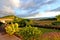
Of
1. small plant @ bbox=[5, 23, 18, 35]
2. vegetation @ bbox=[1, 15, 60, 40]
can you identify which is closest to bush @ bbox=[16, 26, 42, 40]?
vegetation @ bbox=[1, 15, 60, 40]

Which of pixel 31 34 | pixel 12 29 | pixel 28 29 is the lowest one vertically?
pixel 12 29

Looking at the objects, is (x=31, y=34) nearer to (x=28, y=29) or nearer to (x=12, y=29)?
(x=28, y=29)

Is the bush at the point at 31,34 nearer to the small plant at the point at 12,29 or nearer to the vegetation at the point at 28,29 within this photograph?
the vegetation at the point at 28,29

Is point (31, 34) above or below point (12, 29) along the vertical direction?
above

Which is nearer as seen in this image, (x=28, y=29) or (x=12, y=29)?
(x=28, y=29)

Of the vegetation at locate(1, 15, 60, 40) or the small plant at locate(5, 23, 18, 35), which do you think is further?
the small plant at locate(5, 23, 18, 35)

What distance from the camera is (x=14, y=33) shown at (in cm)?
1522

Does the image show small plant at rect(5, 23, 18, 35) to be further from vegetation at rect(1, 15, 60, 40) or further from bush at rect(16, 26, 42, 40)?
bush at rect(16, 26, 42, 40)

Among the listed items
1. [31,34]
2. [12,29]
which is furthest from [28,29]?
[12,29]

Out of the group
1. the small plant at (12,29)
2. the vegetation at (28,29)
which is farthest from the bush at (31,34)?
the small plant at (12,29)

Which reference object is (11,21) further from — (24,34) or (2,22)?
(24,34)

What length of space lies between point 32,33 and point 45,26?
6034 mm

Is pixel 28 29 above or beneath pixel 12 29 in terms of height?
above

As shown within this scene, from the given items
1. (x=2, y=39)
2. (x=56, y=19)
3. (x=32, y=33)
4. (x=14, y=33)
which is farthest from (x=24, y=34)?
(x=56, y=19)
